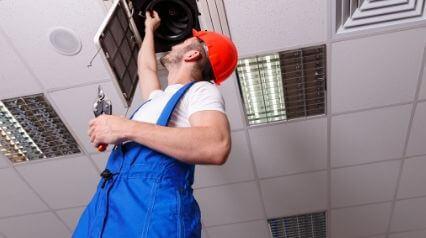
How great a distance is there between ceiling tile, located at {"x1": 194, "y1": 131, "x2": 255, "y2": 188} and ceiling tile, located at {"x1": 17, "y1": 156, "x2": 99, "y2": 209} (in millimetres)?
917

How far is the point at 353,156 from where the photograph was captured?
3129 millimetres

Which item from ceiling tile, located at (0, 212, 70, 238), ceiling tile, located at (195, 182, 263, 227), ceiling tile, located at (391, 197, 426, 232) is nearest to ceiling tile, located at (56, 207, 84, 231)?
ceiling tile, located at (0, 212, 70, 238)

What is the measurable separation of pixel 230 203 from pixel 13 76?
82.5 inches

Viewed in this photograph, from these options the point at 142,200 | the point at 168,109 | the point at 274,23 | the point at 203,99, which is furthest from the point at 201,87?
the point at 274,23

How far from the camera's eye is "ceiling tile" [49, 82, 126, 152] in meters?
2.57

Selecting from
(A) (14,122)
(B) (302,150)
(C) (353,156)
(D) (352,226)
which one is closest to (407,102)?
(C) (353,156)

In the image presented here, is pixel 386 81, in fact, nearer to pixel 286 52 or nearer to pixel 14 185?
pixel 286 52

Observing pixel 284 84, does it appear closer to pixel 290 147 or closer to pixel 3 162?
pixel 290 147

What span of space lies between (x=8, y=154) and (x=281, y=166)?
2.23 meters

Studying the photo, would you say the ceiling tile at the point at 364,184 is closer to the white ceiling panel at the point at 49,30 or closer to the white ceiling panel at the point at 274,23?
the white ceiling panel at the point at 274,23

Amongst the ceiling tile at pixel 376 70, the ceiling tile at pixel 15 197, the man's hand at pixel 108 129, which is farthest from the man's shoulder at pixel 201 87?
the ceiling tile at pixel 15 197

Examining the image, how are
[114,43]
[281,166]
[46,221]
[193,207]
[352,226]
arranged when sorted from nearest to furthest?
[193,207] < [114,43] < [281,166] < [46,221] < [352,226]

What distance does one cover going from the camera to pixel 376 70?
99.8 inches

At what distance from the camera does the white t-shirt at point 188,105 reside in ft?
5.20
